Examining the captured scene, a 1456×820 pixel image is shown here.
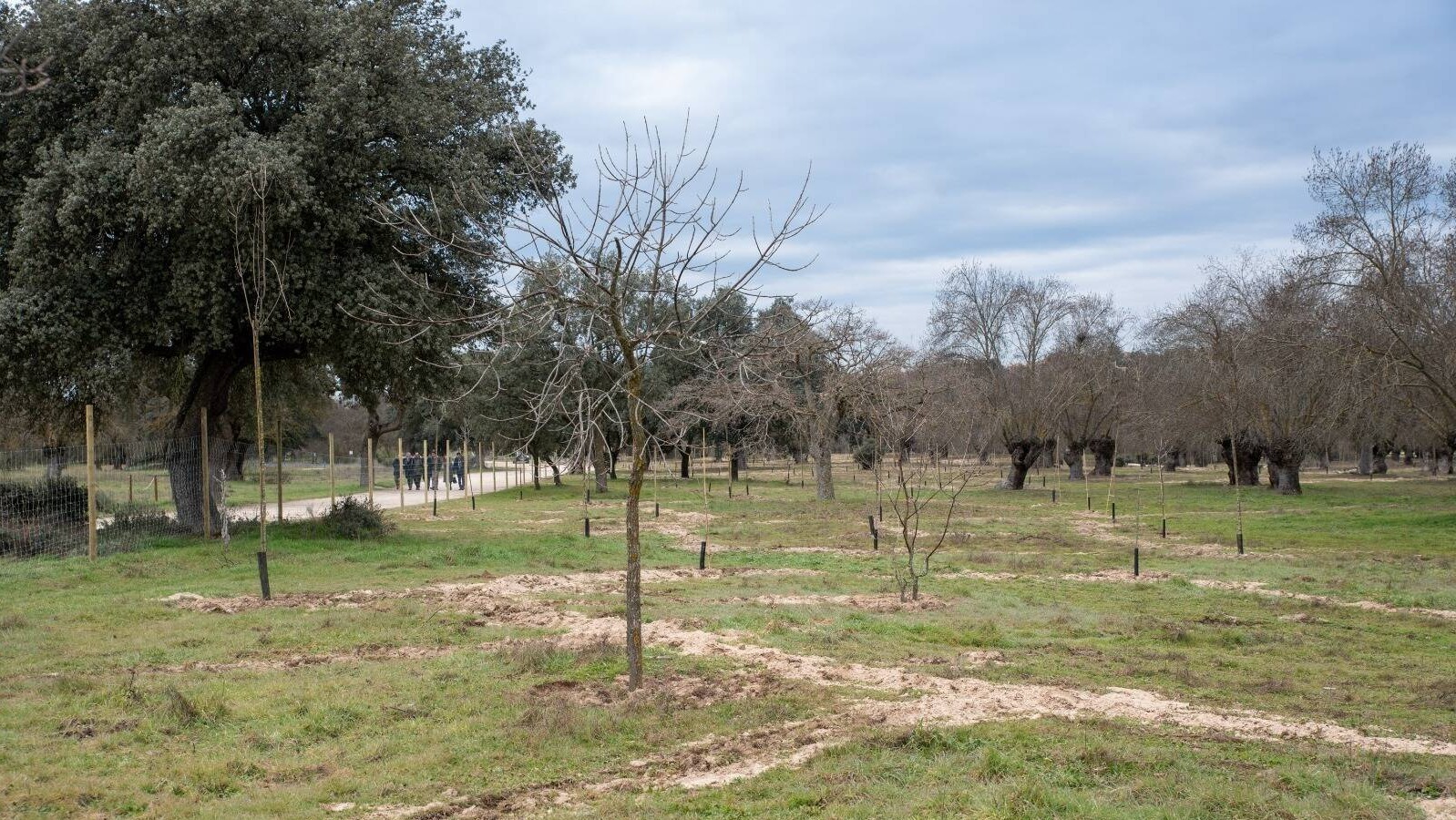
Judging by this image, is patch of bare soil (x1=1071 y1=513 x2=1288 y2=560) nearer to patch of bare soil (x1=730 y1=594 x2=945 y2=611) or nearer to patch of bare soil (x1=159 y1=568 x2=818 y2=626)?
patch of bare soil (x1=730 y1=594 x2=945 y2=611)

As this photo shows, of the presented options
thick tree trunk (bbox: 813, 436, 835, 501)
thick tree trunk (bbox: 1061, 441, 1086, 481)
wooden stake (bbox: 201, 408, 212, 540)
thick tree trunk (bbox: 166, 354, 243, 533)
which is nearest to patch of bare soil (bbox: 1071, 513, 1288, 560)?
thick tree trunk (bbox: 813, 436, 835, 501)

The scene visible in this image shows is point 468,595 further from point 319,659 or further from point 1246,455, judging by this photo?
point 1246,455

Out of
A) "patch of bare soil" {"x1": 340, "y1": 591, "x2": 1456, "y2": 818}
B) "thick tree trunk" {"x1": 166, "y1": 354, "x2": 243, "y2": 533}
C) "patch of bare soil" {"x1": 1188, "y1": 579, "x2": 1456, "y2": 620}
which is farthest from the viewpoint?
"thick tree trunk" {"x1": 166, "y1": 354, "x2": 243, "y2": 533}

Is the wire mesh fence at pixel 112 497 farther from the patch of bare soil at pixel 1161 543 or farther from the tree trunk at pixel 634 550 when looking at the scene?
the patch of bare soil at pixel 1161 543

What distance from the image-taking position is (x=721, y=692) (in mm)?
7930

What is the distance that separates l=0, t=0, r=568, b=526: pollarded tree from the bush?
226cm

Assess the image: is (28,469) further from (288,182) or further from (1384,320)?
(1384,320)

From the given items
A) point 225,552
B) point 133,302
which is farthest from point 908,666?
point 133,302

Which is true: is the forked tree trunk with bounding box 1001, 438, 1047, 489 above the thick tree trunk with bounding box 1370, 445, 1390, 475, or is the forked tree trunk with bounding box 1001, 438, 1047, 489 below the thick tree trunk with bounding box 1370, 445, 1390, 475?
above

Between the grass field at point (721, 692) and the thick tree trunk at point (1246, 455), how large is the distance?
2656 cm

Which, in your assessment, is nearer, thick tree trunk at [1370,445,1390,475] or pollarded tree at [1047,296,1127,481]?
pollarded tree at [1047,296,1127,481]

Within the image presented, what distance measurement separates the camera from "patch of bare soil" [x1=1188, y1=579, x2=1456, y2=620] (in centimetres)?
1255

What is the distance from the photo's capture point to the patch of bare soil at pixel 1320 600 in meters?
12.6

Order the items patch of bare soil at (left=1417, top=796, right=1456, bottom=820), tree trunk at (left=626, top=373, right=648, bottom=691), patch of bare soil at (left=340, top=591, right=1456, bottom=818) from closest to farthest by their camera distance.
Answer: patch of bare soil at (left=1417, top=796, right=1456, bottom=820) < patch of bare soil at (left=340, top=591, right=1456, bottom=818) < tree trunk at (left=626, top=373, right=648, bottom=691)
